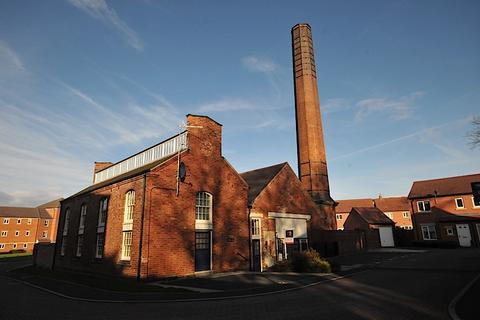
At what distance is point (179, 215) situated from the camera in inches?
730

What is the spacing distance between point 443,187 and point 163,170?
44636 mm

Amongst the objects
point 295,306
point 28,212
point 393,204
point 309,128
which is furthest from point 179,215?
point 28,212

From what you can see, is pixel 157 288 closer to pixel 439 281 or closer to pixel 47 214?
pixel 439 281

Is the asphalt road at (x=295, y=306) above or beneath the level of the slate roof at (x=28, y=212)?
beneath

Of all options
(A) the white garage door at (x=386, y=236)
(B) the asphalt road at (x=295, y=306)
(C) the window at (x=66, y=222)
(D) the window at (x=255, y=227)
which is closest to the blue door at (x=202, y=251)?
(D) the window at (x=255, y=227)

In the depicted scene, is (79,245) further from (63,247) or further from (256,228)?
(256,228)

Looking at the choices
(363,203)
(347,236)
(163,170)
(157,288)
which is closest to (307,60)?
(347,236)

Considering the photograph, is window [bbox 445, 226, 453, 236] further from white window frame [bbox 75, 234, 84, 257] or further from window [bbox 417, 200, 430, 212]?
white window frame [bbox 75, 234, 84, 257]

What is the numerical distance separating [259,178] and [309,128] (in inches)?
456

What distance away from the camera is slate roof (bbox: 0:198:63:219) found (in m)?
71.8

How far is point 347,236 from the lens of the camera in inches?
1302

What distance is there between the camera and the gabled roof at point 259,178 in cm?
2509

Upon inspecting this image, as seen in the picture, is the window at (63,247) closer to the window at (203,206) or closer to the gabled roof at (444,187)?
the window at (203,206)

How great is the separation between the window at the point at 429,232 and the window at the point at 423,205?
8.02 feet
